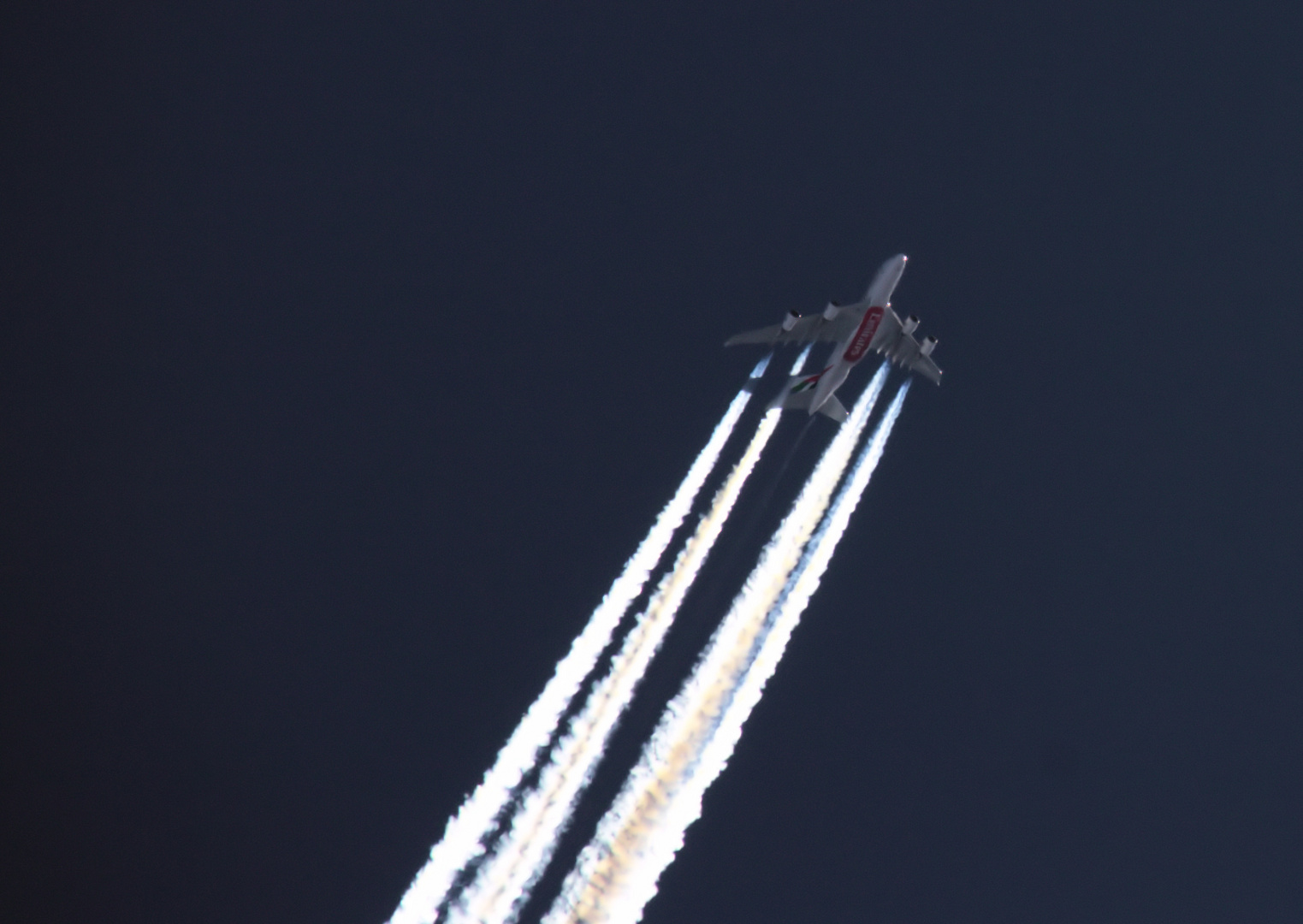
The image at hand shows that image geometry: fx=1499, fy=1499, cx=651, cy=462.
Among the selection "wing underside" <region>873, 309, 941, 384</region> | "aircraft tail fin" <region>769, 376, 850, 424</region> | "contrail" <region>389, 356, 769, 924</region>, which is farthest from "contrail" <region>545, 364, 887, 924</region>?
"wing underside" <region>873, 309, 941, 384</region>

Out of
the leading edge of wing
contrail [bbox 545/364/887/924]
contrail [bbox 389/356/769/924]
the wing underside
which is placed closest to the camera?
contrail [bbox 545/364/887/924]

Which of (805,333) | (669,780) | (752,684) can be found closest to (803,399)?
(805,333)

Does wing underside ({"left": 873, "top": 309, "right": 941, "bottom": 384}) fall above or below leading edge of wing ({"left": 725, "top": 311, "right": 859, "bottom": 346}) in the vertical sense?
above

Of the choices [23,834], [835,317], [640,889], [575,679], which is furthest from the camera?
[23,834]

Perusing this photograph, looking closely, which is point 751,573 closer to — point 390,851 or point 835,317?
point 835,317

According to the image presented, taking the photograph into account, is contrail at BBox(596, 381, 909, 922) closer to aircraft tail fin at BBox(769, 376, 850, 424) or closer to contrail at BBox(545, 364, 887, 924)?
contrail at BBox(545, 364, 887, 924)

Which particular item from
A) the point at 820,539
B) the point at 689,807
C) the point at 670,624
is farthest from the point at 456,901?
the point at 820,539

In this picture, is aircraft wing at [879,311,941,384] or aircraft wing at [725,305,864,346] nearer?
aircraft wing at [725,305,864,346]
